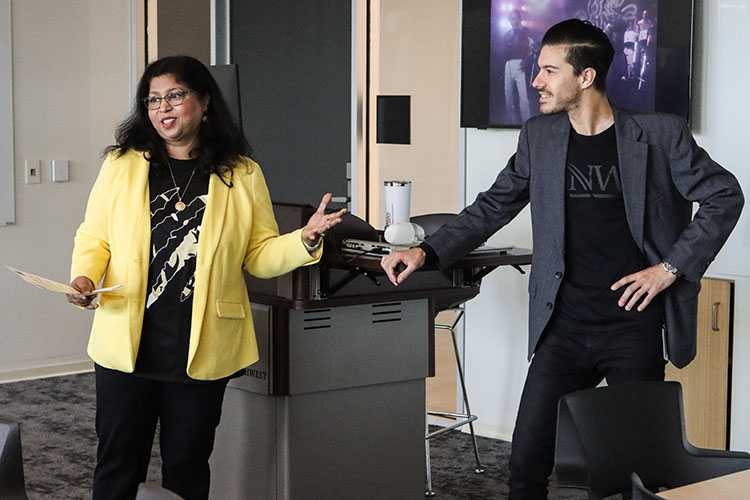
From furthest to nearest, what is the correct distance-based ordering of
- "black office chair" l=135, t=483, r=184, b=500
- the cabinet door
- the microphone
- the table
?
the cabinet door < the microphone < the table < "black office chair" l=135, t=483, r=184, b=500

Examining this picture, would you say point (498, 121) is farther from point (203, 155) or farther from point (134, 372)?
point (134, 372)

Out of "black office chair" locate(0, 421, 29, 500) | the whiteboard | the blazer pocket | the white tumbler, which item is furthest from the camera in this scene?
the whiteboard

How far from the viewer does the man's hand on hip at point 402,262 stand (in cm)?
318

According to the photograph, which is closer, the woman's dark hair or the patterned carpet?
the woman's dark hair

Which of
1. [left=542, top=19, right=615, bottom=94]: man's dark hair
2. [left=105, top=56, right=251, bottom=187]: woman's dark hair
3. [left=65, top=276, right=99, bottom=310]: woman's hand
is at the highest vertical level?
[left=542, top=19, right=615, bottom=94]: man's dark hair

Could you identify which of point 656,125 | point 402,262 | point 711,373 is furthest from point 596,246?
point 711,373

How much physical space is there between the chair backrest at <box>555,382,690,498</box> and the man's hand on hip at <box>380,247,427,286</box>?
0.79 m

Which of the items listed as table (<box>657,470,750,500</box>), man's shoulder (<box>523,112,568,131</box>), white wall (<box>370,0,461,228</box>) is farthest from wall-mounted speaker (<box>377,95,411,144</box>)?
table (<box>657,470,750,500</box>)

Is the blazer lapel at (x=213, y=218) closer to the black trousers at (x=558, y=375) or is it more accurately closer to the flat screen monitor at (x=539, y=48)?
the black trousers at (x=558, y=375)

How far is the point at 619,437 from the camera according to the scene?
2.50 meters

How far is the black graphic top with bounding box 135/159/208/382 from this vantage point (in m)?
3.01

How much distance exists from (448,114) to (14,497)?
3.29 m

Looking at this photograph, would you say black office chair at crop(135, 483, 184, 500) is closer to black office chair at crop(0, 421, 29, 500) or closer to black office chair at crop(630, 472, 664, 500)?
black office chair at crop(0, 421, 29, 500)

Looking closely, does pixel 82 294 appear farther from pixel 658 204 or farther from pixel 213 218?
pixel 658 204
